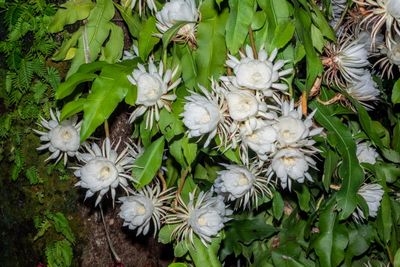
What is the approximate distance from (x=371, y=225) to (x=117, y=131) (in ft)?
2.72

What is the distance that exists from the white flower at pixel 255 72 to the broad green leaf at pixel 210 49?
7 centimetres

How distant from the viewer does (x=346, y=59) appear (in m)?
1.43

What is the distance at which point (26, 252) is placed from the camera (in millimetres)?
1580

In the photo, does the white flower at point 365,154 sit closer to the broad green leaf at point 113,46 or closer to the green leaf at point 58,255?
the broad green leaf at point 113,46

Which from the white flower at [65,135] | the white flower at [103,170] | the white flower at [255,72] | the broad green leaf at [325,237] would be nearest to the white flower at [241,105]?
the white flower at [255,72]

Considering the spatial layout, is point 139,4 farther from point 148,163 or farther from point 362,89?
point 362,89

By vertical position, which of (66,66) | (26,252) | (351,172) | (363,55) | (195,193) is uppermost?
(363,55)

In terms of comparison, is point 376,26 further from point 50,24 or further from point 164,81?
point 50,24

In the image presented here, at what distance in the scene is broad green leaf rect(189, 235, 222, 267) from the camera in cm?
146

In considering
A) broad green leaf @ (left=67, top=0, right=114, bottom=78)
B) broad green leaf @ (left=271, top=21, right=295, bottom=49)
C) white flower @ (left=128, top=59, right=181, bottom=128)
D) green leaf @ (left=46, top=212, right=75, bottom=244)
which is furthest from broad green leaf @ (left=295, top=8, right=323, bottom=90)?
green leaf @ (left=46, top=212, right=75, bottom=244)

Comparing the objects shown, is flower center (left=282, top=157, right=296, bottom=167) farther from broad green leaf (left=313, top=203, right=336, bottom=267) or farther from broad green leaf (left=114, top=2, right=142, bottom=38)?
broad green leaf (left=114, top=2, right=142, bottom=38)

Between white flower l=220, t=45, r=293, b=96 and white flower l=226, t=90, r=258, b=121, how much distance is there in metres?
0.02

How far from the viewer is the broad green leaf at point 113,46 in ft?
4.63

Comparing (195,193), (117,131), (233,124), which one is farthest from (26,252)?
(233,124)
